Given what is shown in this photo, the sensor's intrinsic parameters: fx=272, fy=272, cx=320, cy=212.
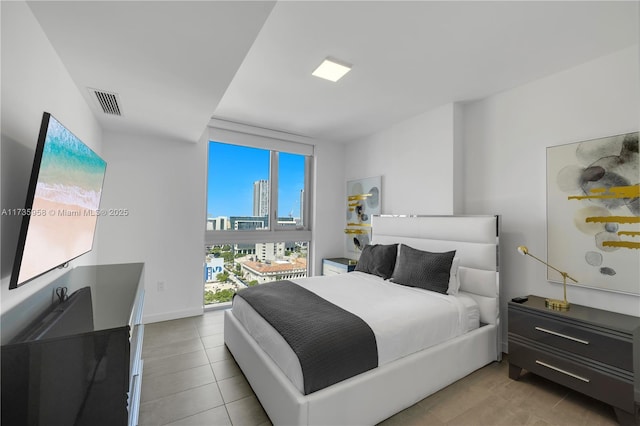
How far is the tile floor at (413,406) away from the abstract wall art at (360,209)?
2.37 meters

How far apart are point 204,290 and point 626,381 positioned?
4184 mm

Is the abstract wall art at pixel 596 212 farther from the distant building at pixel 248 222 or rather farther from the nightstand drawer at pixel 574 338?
the distant building at pixel 248 222

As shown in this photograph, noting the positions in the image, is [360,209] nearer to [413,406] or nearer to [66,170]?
[413,406]

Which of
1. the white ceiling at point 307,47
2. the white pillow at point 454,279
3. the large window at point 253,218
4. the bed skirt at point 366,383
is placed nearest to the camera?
the white ceiling at point 307,47

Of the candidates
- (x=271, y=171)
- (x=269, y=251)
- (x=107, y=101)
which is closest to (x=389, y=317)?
(x=269, y=251)

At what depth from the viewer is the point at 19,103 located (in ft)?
4.21

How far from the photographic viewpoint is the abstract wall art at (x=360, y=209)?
4281 mm

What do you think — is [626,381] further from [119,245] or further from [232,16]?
[119,245]

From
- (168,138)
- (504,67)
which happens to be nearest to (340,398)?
(504,67)

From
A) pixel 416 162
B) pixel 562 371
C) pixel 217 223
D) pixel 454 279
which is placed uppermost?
pixel 416 162

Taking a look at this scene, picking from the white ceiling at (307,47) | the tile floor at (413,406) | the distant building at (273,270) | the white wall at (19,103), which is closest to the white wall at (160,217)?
the white ceiling at (307,47)

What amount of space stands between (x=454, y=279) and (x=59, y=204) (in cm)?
298

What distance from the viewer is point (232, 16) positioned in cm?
134

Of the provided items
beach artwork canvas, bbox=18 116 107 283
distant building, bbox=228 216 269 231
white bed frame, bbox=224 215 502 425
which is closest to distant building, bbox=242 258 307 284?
distant building, bbox=228 216 269 231
